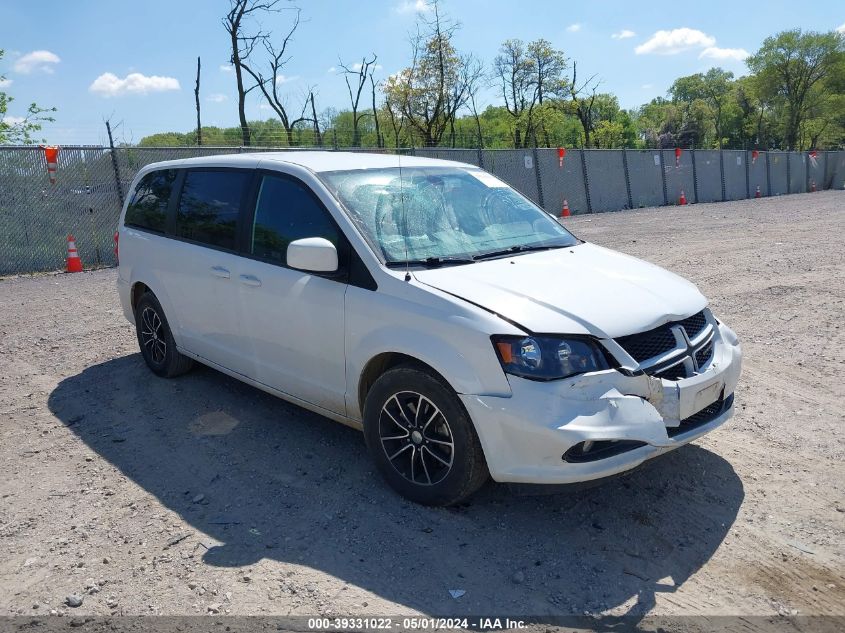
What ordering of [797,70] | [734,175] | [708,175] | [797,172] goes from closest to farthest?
[708,175], [734,175], [797,172], [797,70]

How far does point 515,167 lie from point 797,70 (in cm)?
5767

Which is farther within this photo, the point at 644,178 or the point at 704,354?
the point at 644,178

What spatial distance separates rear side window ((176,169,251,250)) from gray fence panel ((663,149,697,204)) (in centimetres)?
2690

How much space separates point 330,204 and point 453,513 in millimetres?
1885

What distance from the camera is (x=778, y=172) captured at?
128ft

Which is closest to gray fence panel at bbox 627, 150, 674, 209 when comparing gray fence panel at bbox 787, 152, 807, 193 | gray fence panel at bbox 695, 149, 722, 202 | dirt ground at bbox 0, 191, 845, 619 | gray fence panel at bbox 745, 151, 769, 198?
gray fence panel at bbox 695, 149, 722, 202

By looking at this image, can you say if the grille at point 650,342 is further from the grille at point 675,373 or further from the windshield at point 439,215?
the windshield at point 439,215

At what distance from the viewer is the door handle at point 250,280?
4629 mm

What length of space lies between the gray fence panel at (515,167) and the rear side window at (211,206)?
55.0 ft

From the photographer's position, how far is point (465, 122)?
176 ft

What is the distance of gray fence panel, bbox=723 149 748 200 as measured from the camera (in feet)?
112

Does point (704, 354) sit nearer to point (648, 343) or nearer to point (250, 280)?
point (648, 343)

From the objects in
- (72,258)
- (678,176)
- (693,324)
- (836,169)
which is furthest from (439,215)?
(836,169)

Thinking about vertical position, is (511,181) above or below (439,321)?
above
